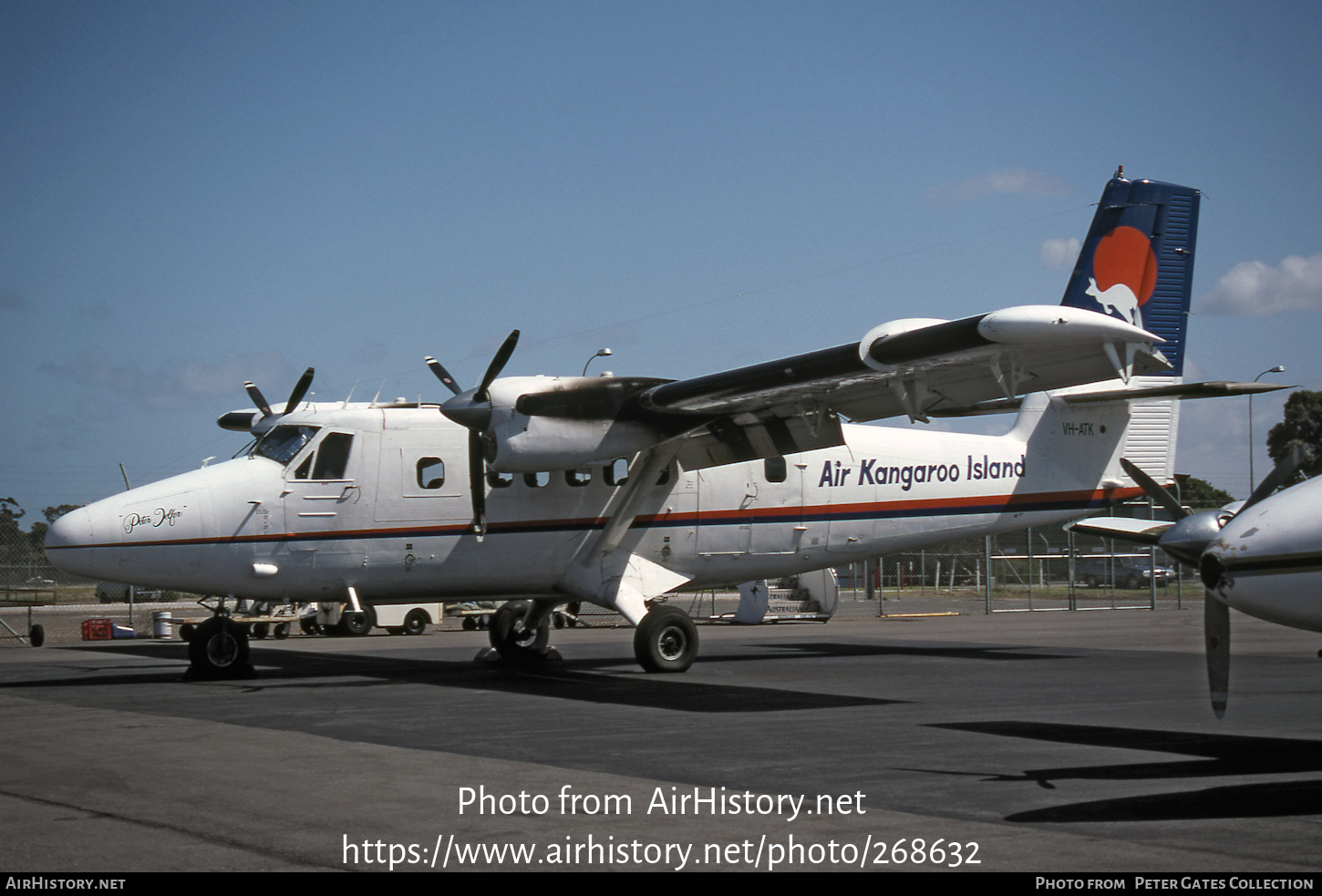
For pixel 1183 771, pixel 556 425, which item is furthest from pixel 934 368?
pixel 1183 771

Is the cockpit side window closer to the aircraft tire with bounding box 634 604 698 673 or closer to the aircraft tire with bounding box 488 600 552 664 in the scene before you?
the aircraft tire with bounding box 488 600 552 664

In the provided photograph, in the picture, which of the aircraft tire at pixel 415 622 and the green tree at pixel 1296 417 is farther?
the green tree at pixel 1296 417

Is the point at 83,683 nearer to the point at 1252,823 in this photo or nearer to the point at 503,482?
the point at 503,482

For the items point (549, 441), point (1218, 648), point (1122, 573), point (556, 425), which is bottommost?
point (1122, 573)

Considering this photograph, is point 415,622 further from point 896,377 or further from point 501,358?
point 896,377

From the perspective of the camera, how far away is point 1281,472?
8.31 meters

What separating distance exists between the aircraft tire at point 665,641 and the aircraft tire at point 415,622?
14.4m

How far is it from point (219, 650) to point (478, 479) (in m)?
3.86

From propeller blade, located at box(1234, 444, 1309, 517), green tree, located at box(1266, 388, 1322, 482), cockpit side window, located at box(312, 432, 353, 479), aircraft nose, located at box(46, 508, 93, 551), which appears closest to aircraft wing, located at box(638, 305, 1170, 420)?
propeller blade, located at box(1234, 444, 1309, 517)

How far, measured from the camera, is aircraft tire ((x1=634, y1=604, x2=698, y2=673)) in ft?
51.1

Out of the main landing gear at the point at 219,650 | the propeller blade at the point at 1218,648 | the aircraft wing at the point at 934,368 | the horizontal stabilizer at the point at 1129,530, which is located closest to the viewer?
the propeller blade at the point at 1218,648

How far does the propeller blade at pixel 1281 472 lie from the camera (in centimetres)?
830

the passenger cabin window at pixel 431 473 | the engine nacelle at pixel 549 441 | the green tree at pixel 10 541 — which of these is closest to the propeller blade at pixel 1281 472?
the engine nacelle at pixel 549 441

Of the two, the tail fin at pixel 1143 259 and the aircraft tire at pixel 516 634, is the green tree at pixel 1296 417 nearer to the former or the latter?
the tail fin at pixel 1143 259
